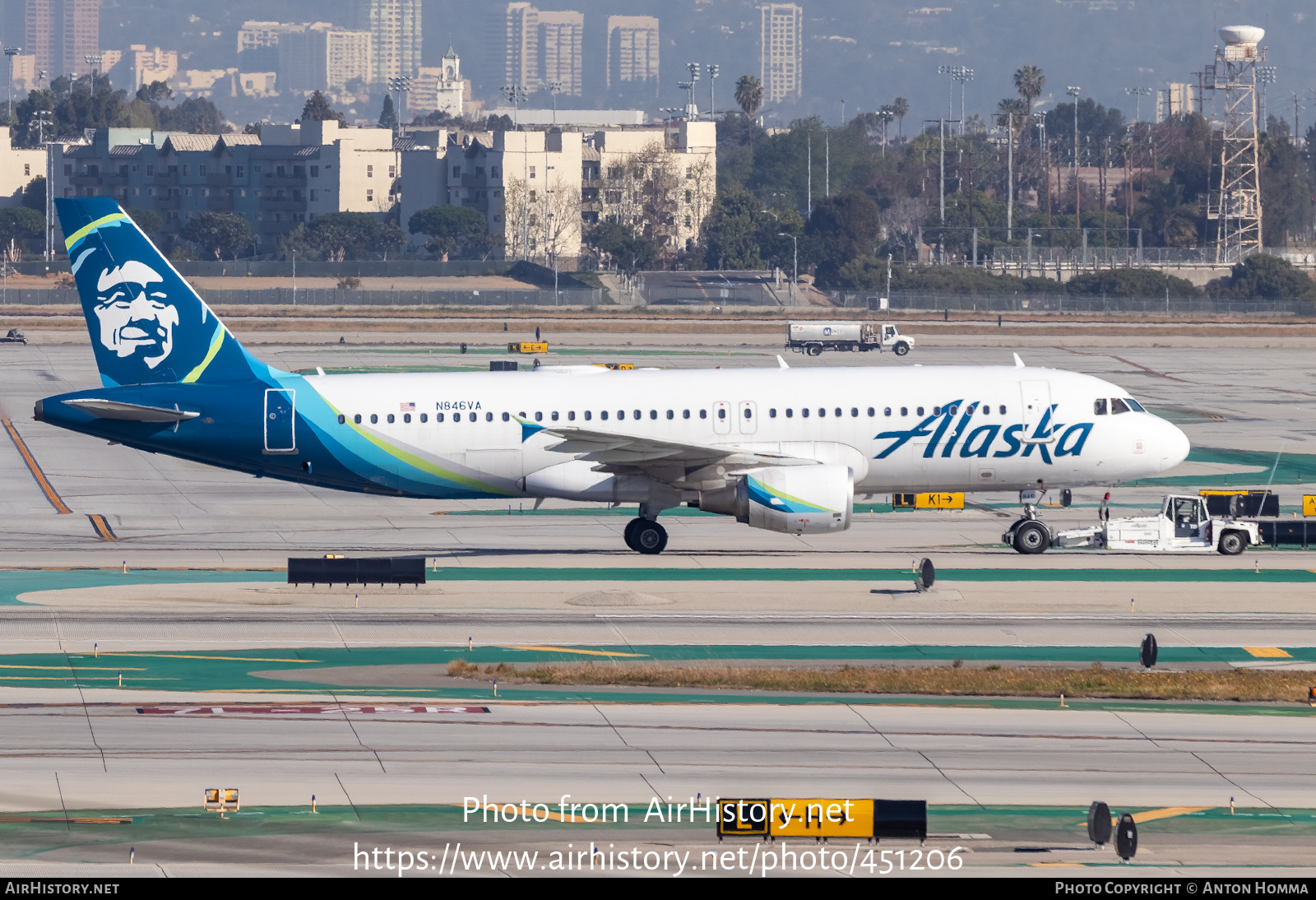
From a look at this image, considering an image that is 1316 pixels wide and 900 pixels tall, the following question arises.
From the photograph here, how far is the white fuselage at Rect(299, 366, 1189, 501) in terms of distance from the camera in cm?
4397

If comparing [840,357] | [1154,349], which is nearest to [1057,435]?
[840,357]

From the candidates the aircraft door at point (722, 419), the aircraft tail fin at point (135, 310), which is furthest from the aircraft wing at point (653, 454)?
the aircraft tail fin at point (135, 310)

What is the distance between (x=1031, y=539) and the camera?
4597 cm

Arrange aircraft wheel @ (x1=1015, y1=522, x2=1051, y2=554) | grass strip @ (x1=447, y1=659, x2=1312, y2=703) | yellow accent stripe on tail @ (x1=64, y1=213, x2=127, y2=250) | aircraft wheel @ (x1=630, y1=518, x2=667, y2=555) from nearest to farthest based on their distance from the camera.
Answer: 1. grass strip @ (x1=447, y1=659, x2=1312, y2=703)
2. yellow accent stripe on tail @ (x1=64, y1=213, x2=127, y2=250)
3. aircraft wheel @ (x1=630, y1=518, x2=667, y2=555)
4. aircraft wheel @ (x1=1015, y1=522, x2=1051, y2=554)

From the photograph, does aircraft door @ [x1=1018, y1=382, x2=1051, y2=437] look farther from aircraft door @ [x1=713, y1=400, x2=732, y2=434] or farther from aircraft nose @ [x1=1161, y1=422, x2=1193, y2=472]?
aircraft door @ [x1=713, y1=400, x2=732, y2=434]

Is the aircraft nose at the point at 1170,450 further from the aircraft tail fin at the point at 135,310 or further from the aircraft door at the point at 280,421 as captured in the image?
the aircraft tail fin at the point at 135,310

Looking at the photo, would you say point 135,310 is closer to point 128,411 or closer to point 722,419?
point 128,411

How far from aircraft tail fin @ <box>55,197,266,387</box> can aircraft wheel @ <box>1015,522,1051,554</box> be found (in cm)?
2200

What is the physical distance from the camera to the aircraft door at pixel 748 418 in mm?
43938

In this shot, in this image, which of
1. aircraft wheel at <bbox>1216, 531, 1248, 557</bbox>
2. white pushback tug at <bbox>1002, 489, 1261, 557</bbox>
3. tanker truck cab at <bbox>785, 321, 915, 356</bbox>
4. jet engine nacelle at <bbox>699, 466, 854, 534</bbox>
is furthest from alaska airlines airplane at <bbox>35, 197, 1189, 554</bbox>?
tanker truck cab at <bbox>785, 321, 915, 356</bbox>

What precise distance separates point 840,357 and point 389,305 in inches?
2675
